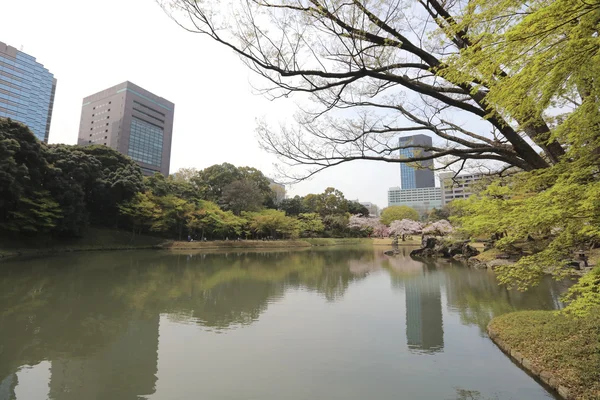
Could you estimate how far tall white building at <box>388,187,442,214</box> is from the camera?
71.8 meters

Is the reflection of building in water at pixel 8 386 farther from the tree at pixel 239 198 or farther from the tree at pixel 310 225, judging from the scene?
the tree at pixel 310 225

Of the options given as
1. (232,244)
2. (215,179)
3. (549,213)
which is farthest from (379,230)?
(549,213)

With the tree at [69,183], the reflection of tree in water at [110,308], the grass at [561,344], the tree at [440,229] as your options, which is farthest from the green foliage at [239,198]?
the grass at [561,344]

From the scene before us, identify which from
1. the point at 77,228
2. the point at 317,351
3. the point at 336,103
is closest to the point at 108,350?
the point at 317,351

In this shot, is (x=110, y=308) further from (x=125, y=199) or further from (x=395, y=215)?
(x=395, y=215)

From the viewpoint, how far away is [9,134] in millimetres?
13602

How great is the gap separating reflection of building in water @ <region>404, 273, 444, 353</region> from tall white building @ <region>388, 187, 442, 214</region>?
63449mm

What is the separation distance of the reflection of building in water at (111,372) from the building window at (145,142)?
47625 millimetres

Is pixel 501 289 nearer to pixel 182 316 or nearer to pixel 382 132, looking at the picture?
pixel 382 132

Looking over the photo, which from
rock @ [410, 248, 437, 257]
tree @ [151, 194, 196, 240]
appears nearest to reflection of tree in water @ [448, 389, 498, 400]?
rock @ [410, 248, 437, 257]

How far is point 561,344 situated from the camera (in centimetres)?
372

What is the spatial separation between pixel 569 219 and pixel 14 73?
1989 inches

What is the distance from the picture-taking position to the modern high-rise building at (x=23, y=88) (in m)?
34.8

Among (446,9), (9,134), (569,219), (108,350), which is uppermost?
(9,134)
